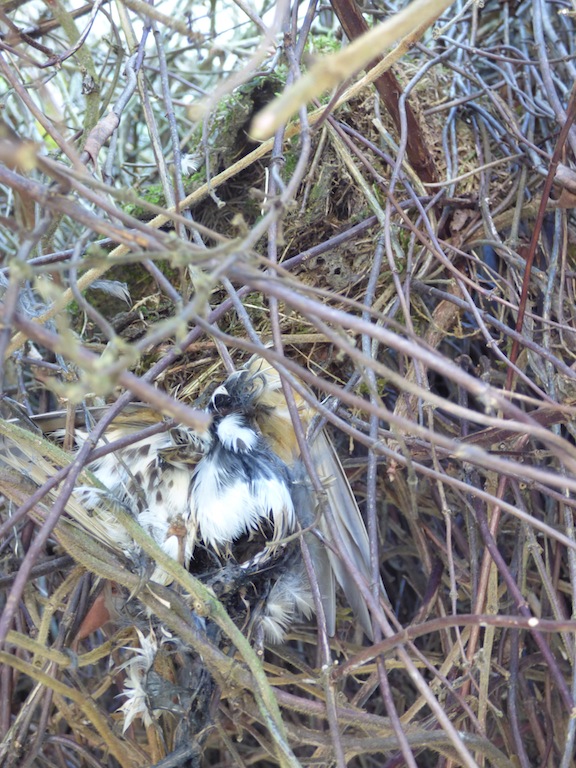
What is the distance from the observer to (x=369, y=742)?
0.89 m

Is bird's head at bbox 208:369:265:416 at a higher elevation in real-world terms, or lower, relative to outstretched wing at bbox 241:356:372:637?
higher

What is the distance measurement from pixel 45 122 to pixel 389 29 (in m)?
0.59

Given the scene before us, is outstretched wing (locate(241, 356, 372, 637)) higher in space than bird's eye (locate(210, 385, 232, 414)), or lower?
lower

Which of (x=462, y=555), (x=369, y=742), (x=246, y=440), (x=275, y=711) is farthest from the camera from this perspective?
(x=462, y=555)

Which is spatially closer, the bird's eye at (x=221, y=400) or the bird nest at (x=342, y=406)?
the bird nest at (x=342, y=406)

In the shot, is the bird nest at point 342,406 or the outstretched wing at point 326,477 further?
the outstretched wing at point 326,477

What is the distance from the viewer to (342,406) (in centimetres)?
122

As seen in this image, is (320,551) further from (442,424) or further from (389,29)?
(389,29)

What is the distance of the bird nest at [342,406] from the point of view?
2.79 ft

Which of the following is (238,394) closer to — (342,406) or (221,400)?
(221,400)

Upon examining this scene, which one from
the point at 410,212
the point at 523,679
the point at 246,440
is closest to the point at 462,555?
the point at 523,679

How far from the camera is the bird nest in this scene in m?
0.85

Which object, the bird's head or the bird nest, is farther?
the bird's head

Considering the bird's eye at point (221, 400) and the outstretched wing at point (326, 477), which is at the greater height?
the bird's eye at point (221, 400)
